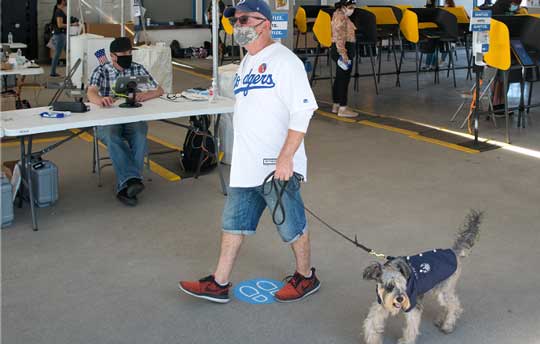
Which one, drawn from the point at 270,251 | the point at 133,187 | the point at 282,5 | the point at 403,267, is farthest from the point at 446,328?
the point at 282,5

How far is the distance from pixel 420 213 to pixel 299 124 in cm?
227

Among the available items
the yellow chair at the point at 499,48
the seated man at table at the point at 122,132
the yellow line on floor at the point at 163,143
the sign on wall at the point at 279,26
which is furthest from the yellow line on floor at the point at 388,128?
the seated man at table at the point at 122,132

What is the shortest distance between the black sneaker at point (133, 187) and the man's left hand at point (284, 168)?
2249mm

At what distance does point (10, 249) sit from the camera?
14.8 ft

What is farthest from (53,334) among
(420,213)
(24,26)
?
(24,26)

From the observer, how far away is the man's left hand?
3322 mm

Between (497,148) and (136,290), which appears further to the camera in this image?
(497,148)

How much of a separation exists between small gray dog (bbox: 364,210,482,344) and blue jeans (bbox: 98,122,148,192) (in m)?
2.75

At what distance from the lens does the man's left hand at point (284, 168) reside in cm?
332

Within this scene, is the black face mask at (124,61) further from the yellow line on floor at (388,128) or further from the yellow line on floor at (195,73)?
the yellow line on floor at (195,73)

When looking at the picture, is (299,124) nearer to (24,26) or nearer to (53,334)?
(53,334)

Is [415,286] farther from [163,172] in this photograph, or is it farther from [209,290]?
[163,172]

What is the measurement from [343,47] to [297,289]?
538 cm

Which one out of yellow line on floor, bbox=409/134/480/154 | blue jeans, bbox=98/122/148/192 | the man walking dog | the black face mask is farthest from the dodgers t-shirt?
yellow line on floor, bbox=409/134/480/154
